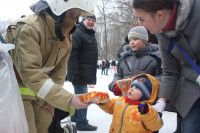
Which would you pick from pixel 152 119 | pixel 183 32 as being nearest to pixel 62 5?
pixel 183 32

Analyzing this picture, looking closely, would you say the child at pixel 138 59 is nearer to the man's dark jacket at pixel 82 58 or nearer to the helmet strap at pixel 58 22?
the man's dark jacket at pixel 82 58

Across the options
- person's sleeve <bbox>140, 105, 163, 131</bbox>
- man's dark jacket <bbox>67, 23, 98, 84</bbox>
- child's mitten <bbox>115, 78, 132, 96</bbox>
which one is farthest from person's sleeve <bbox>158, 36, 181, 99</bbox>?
man's dark jacket <bbox>67, 23, 98, 84</bbox>

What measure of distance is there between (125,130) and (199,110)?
0.85 meters

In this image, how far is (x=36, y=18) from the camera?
1.75 m

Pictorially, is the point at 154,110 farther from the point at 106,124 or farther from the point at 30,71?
the point at 106,124

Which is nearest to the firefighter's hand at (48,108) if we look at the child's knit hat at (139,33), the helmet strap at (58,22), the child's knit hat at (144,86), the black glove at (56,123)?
the black glove at (56,123)

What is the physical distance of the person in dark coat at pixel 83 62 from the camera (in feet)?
10.7

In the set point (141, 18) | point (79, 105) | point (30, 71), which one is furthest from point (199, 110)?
point (30, 71)

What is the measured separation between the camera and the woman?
116cm

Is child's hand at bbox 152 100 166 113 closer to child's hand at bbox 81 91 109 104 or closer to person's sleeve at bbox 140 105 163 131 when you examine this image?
person's sleeve at bbox 140 105 163 131

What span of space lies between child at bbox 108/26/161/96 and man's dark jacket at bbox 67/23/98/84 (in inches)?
31.5

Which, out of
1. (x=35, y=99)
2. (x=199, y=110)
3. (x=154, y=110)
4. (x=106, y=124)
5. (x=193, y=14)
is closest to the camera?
(x=193, y=14)

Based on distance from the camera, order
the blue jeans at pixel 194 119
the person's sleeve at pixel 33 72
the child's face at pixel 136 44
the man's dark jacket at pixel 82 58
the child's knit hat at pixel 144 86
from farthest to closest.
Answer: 1. the man's dark jacket at pixel 82 58
2. the child's face at pixel 136 44
3. the child's knit hat at pixel 144 86
4. the person's sleeve at pixel 33 72
5. the blue jeans at pixel 194 119

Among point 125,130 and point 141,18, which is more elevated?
point 141,18
